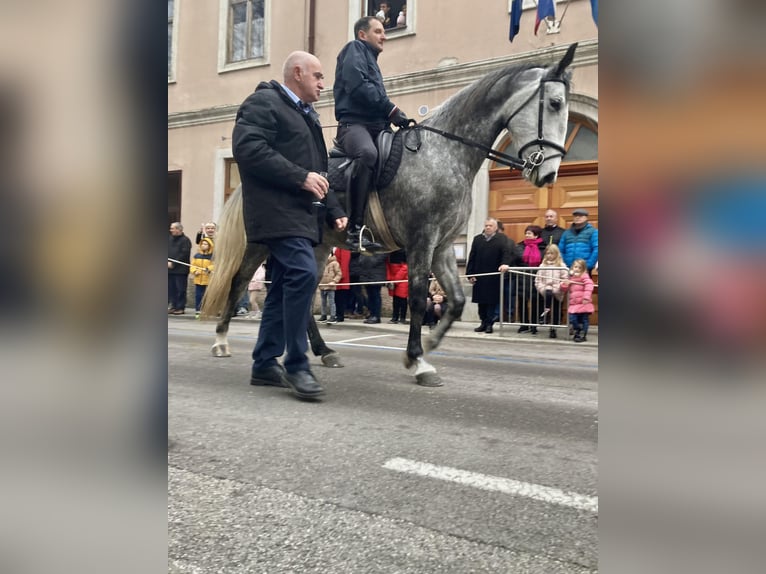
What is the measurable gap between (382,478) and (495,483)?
1.31 ft

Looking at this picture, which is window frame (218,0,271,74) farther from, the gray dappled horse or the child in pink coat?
the gray dappled horse

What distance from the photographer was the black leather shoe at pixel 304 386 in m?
3.78

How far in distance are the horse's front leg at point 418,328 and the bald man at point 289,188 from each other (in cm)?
90

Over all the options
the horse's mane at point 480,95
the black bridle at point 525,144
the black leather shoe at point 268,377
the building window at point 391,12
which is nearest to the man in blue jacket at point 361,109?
the black bridle at point 525,144

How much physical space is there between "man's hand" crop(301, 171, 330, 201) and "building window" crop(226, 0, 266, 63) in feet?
44.1

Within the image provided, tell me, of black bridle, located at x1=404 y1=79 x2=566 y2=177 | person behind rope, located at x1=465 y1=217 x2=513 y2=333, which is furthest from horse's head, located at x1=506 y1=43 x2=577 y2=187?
person behind rope, located at x1=465 y1=217 x2=513 y2=333

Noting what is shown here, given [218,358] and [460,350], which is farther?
[460,350]

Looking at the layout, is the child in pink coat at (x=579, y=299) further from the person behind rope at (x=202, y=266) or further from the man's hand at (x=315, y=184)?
the person behind rope at (x=202, y=266)

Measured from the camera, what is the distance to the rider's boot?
4762mm
